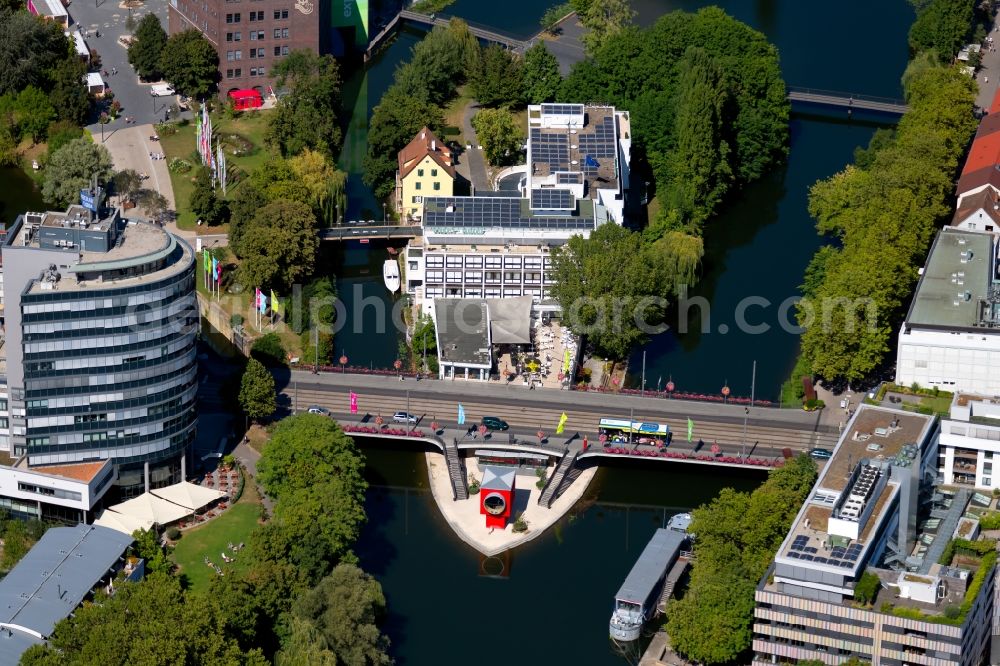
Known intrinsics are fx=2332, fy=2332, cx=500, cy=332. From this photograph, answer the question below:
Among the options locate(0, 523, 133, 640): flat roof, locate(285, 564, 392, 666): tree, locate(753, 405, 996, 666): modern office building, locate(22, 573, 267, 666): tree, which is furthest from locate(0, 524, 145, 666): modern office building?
locate(753, 405, 996, 666): modern office building

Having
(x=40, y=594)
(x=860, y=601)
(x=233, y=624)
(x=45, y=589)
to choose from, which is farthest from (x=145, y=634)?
(x=860, y=601)

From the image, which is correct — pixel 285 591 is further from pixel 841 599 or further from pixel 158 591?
pixel 841 599

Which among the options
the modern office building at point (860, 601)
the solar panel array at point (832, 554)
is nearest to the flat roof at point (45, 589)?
the modern office building at point (860, 601)

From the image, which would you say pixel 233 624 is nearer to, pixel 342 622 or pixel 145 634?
pixel 342 622

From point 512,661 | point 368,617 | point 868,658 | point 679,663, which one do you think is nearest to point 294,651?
point 368,617

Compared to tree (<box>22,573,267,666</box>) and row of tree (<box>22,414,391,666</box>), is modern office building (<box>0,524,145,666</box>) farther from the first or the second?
tree (<box>22,573,267,666</box>)

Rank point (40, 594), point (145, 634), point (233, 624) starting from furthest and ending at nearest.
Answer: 1. point (40, 594)
2. point (233, 624)
3. point (145, 634)
